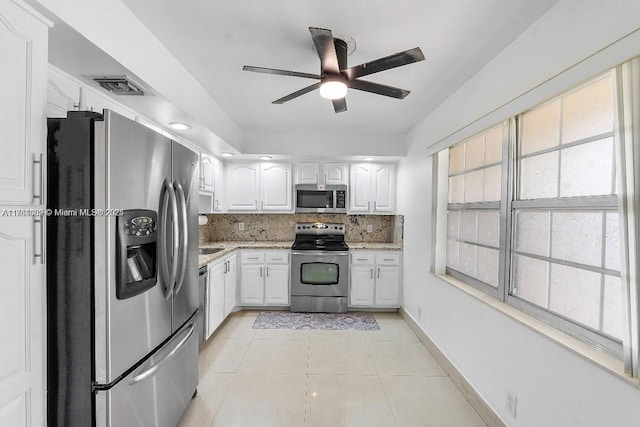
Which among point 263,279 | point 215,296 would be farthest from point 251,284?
point 215,296

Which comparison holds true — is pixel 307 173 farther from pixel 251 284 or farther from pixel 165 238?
pixel 165 238

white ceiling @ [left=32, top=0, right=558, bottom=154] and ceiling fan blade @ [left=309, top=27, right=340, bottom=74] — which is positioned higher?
white ceiling @ [left=32, top=0, right=558, bottom=154]

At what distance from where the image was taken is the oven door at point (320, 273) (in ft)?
12.8

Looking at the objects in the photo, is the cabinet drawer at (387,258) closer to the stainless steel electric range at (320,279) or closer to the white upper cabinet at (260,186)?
the stainless steel electric range at (320,279)

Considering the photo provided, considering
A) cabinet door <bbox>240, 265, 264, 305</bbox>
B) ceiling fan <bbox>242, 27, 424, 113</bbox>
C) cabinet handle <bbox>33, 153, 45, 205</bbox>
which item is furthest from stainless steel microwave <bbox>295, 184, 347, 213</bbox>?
cabinet handle <bbox>33, 153, 45, 205</bbox>

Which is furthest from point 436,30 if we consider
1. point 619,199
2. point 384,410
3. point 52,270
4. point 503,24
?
point 384,410

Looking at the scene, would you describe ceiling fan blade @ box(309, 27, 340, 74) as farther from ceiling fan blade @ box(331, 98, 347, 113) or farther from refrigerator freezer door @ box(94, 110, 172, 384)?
refrigerator freezer door @ box(94, 110, 172, 384)

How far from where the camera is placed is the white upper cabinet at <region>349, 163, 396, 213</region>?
13.7ft

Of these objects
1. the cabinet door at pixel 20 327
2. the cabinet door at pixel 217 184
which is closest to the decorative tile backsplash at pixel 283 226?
the cabinet door at pixel 217 184

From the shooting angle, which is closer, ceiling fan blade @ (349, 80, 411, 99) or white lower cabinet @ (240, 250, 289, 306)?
ceiling fan blade @ (349, 80, 411, 99)

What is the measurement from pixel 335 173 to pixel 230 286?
2.06 m

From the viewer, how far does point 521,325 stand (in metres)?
1.61

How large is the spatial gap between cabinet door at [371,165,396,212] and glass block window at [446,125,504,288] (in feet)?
4.56

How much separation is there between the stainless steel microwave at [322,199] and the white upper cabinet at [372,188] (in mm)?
143
